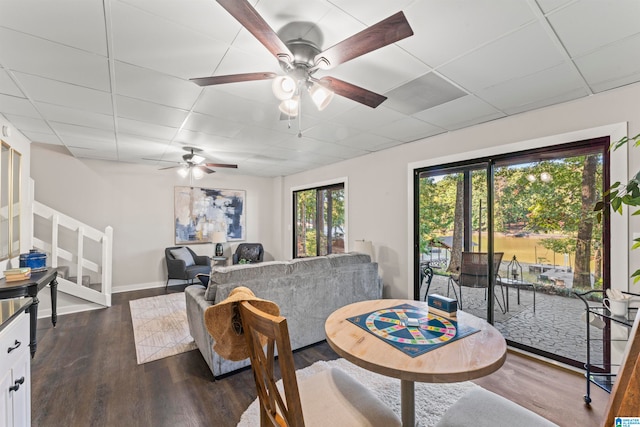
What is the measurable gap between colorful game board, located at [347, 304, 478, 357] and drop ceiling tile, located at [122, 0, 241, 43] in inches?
75.3

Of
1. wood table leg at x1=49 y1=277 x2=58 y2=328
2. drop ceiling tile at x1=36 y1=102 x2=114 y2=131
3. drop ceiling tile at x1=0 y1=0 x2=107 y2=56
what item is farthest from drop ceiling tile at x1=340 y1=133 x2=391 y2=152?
wood table leg at x1=49 y1=277 x2=58 y2=328

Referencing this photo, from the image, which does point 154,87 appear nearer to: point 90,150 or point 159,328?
point 159,328

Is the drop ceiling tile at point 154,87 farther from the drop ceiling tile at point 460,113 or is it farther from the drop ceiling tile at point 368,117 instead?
the drop ceiling tile at point 460,113

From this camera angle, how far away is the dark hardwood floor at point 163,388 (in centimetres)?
199

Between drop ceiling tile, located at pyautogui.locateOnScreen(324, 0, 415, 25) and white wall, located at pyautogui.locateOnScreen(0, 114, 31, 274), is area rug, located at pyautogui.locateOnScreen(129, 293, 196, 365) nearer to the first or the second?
white wall, located at pyautogui.locateOnScreen(0, 114, 31, 274)

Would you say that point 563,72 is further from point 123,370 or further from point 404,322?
point 123,370

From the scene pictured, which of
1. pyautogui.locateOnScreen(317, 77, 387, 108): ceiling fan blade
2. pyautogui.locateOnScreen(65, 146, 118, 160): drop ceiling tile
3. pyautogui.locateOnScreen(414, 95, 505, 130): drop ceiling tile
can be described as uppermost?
pyautogui.locateOnScreen(414, 95, 505, 130): drop ceiling tile

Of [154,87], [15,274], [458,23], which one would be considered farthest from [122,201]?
[458,23]

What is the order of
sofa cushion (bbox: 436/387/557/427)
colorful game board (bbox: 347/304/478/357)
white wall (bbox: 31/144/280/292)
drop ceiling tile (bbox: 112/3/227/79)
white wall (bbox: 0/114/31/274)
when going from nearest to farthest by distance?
sofa cushion (bbox: 436/387/557/427)
colorful game board (bbox: 347/304/478/357)
drop ceiling tile (bbox: 112/3/227/79)
white wall (bbox: 0/114/31/274)
white wall (bbox: 31/144/280/292)

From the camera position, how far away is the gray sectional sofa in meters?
2.52

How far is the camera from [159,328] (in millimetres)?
3543

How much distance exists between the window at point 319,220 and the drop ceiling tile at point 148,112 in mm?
3020

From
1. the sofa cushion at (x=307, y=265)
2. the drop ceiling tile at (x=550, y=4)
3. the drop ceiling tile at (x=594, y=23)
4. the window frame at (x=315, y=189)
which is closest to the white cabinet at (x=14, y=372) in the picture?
the sofa cushion at (x=307, y=265)

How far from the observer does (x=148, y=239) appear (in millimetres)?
5586
